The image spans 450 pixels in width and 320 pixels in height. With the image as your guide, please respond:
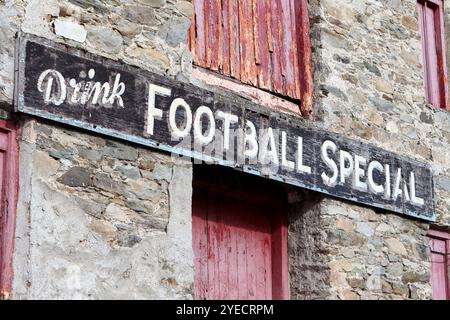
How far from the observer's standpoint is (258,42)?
24.6 ft

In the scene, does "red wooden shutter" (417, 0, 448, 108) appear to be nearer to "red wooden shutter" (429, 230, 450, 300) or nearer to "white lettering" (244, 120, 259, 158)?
"red wooden shutter" (429, 230, 450, 300)

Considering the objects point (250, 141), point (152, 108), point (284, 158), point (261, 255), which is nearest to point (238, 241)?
point (261, 255)

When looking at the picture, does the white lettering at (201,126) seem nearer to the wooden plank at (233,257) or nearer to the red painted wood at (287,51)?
the wooden plank at (233,257)

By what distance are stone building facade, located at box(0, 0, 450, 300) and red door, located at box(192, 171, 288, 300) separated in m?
0.13

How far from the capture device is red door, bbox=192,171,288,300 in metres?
7.07

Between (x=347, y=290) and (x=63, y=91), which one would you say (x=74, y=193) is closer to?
(x=63, y=91)

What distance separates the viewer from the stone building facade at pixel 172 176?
576cm

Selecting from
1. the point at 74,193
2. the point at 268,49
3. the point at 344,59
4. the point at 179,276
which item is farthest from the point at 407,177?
the point at 74,193

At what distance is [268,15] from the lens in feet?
25.2

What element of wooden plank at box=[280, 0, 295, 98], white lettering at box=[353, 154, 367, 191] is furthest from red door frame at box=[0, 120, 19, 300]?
white lettering at box=[353, 154, 367, 191]

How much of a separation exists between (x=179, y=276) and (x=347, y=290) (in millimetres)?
1596

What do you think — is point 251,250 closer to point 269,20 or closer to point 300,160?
point 300,160

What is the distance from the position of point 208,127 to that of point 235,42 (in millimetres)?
922

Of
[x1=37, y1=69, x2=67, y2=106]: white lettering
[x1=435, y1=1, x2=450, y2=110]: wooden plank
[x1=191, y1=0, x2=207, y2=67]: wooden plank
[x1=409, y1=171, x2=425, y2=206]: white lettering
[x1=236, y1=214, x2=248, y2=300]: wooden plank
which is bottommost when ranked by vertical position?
[x1=236, y1=214, x2=248, y2=300]: wooden plank
